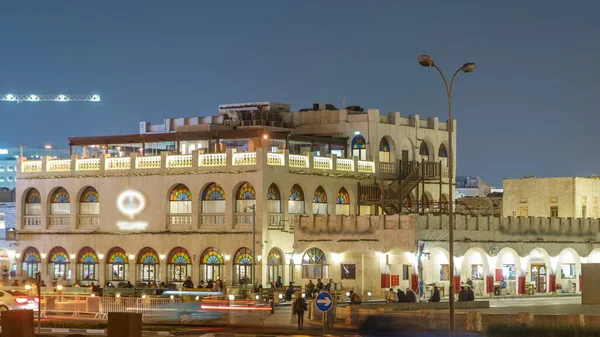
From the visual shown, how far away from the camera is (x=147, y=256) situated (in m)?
74.2

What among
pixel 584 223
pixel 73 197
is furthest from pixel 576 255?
pixel 73 197

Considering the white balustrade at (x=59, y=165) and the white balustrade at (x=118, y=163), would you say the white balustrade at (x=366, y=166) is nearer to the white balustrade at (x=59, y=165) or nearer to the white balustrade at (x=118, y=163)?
the white balustrade at (x=118, y=163)

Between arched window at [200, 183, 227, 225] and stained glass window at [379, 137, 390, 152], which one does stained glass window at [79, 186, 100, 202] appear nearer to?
arched window at [200, 183, 227, 225]

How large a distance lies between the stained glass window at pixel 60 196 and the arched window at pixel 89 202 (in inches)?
38.7

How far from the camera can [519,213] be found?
83812 millimetres

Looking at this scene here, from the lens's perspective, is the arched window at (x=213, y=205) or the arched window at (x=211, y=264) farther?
the arched window at (x=213, y=205)

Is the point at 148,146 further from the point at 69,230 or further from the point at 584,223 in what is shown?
the point at 584,223

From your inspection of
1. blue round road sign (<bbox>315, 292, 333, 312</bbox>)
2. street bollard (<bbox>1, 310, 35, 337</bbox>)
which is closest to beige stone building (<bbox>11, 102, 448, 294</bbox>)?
blue round road sign (<bbox>315, 292, 333, 312</bbox>)

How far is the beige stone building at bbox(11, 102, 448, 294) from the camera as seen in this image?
221 ft

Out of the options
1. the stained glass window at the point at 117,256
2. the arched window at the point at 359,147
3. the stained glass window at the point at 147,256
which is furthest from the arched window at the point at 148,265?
the arched window at the point at 359,147

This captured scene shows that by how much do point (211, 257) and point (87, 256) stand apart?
917 cm

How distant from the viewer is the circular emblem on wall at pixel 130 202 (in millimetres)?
74688

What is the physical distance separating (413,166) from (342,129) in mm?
5156

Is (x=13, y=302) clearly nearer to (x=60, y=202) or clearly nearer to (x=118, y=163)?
(x=118, y=163)
